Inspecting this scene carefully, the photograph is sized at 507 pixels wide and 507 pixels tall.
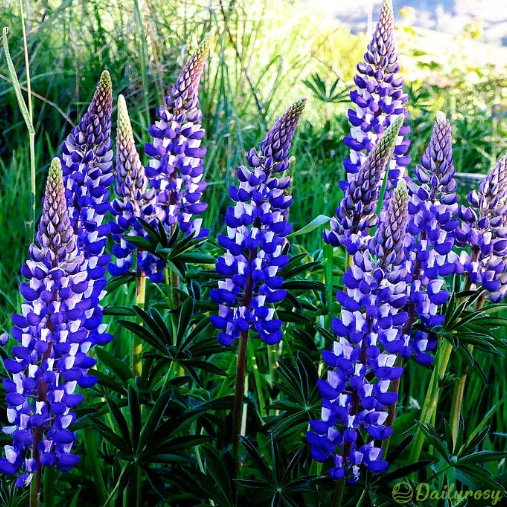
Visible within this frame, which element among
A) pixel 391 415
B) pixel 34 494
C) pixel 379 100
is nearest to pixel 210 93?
pixel 379 100

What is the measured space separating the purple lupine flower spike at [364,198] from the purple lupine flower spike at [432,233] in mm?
126

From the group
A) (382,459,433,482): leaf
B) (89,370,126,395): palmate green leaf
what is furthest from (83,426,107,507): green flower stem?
(382,459,433,482): leaf

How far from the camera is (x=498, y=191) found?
1.89 m

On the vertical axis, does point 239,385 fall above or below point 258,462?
above

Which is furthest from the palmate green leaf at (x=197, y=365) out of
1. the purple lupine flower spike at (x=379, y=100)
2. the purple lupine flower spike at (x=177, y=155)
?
the purple lupine flower spike at (x=379, y=100)

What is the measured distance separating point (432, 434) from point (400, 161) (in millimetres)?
918

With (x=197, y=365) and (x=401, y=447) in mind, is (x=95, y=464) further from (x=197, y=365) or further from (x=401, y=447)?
(x=401, y=447)

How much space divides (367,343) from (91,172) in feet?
2.73

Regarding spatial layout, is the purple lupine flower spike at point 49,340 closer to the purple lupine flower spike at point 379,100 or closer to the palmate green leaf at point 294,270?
the palmate green leaf at point 294,270

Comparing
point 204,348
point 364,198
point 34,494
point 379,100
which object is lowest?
point 34,494

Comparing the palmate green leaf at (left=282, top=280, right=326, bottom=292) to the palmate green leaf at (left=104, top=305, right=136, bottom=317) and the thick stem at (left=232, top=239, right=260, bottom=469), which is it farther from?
the palmate green leaf at (left=104, top=305, right=136, bottom=317)

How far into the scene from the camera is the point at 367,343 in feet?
5.03

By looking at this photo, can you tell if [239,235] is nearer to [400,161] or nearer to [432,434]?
[432,434]

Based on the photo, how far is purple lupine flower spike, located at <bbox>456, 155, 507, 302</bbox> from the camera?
1888 millimetres
